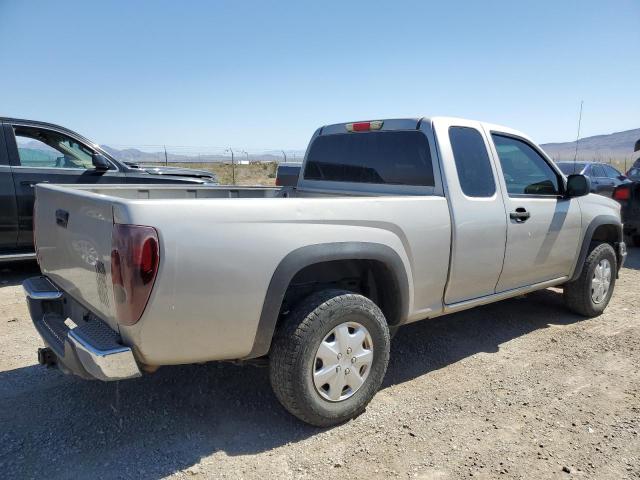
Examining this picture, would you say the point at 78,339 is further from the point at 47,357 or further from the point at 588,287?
the point at 588,287

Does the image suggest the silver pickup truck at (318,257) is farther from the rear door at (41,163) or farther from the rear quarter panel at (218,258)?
the rear door at (41,163)

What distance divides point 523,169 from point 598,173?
32.1 ft

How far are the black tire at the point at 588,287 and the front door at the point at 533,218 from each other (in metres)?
0.31

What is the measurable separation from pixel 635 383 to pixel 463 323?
1534 millimetres

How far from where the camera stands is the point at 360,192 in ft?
12.8

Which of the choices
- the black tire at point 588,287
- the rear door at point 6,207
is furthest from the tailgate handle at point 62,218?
the black tire at point 588,287

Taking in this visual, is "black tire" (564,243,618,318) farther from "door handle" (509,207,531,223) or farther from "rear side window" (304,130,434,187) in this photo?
"rear side window" (304,130,434,187)

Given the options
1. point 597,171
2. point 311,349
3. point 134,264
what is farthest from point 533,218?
point 597,171

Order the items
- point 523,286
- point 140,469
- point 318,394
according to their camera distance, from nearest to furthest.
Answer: point 140,469 → point 318,394 → point 523,286

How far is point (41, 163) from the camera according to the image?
20.1 feet

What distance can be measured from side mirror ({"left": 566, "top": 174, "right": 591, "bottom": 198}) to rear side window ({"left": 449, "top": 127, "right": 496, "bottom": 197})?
1.06m

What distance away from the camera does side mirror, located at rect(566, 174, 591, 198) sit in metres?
4.33

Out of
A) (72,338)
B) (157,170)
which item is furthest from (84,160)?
(72,338)

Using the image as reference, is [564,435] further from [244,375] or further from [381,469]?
[244,375]
